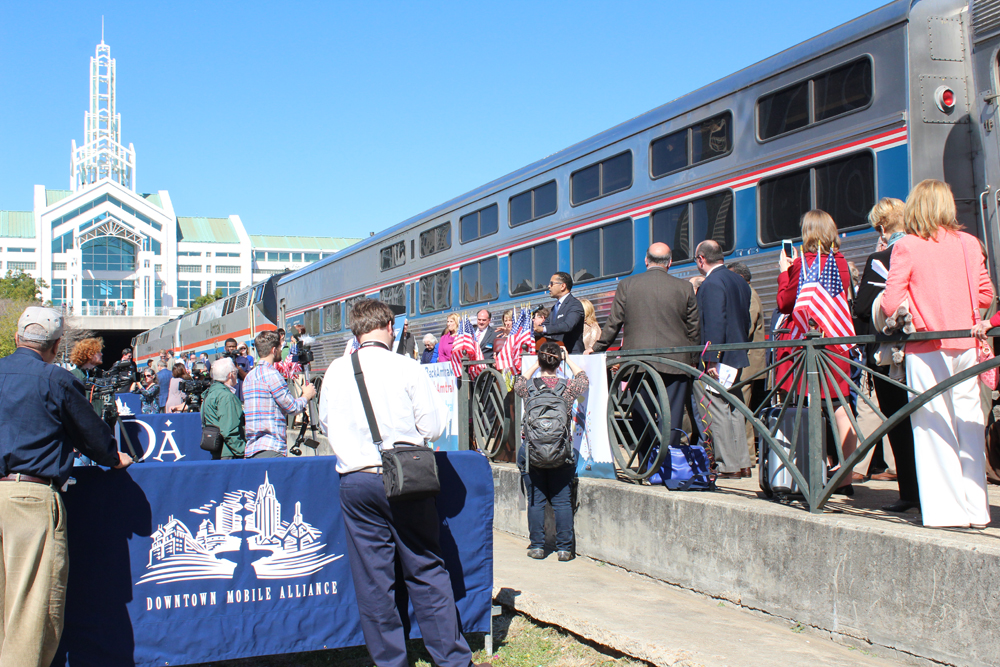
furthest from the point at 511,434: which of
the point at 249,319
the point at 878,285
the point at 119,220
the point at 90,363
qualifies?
the point at 119,220

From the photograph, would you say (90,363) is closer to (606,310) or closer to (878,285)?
(606,310)

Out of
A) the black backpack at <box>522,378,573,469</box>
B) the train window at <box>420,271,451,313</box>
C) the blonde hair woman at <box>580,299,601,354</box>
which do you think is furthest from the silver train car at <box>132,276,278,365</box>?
the black backpack at <box>522,378,573,469</box>

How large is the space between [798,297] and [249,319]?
2691 centimetres

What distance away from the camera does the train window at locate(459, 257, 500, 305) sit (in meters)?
13.8

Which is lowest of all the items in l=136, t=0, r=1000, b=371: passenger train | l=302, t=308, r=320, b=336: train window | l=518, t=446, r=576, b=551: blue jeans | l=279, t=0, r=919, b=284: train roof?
l=518, t=446, r=576, b=551: blue jeans

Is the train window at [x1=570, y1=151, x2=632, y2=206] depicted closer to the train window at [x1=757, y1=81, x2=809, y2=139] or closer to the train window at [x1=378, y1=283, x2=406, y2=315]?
the train window at [x1=757, y1=81, x2=809, y2=139]

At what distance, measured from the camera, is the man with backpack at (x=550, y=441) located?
6.20m

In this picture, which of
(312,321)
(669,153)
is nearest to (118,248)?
(312,321)

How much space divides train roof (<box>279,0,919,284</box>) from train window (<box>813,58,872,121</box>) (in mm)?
254

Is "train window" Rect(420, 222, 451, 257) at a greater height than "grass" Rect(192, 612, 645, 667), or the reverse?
"train window" Rect(420, 222, 451, 257)

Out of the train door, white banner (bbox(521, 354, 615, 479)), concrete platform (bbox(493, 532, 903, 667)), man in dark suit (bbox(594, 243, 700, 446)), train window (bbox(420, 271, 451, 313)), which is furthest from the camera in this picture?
train window (bbox(420, 271, 451, 313))

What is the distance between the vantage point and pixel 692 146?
32.1 ft

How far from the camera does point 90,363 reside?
30.1 ft

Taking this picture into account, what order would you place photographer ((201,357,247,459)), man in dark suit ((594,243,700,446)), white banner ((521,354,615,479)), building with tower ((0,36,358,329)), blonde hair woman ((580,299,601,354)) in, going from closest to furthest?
man in dark suit ((594,243,700,446))
white banner ((521,354,615,479))
photographer ((201,357,247,459))
blonde hair woman ((580,299,601,354))
building with tower ((0,36,358,329))
